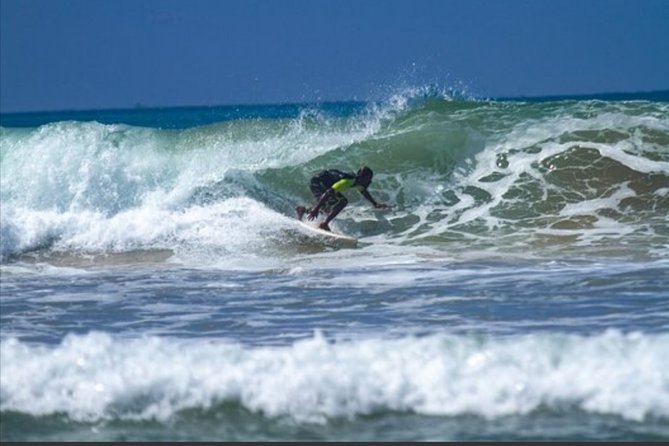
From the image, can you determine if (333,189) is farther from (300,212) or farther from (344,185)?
(300,212)

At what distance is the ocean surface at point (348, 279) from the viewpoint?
6230mm

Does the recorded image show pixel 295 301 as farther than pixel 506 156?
No

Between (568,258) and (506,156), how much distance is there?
212 inches

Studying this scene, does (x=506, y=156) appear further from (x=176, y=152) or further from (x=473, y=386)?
(x=473, y=386)

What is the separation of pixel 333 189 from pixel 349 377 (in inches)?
310

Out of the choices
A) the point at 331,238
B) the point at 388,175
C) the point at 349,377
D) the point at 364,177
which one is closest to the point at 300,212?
the point at 364,177

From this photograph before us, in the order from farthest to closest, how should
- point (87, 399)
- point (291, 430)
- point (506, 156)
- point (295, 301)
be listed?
point (506, 156) → point (295, 301) → point (87, 399) → point (291, 430)

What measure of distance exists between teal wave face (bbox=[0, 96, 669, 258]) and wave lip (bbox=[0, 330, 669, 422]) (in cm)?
556

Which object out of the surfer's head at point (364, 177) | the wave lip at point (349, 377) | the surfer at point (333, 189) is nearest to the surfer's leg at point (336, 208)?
the surfer at point (333, 189)

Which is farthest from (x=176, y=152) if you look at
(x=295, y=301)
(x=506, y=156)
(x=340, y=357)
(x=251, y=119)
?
(x=340, y=357)

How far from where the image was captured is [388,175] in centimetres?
1700

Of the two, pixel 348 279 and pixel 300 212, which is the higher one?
pixel 300 212

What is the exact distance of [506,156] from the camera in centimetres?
1698

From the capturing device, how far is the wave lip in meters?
6.19
